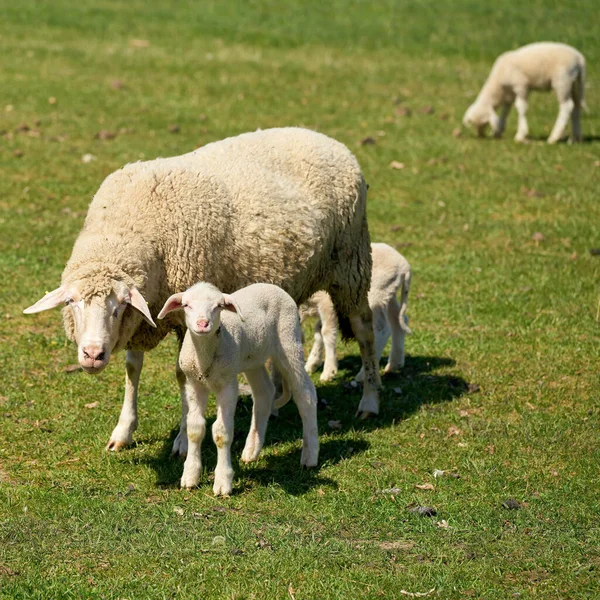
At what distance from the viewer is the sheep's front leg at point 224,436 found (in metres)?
6.73

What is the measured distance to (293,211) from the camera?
807cm

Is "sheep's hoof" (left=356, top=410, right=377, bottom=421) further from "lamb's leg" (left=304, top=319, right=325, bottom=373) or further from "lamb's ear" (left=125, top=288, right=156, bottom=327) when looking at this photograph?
"lamb's ear" (left=125, top=288, right=156, bottom=327)

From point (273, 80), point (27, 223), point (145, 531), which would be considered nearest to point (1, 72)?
point (273, 80)

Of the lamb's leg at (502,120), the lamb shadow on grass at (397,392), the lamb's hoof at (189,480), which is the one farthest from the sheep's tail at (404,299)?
the lamb's leg at (502,120)

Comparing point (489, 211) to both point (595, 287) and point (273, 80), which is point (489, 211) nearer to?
point (595, 287)

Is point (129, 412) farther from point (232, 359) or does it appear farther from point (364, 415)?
point (364, 415)

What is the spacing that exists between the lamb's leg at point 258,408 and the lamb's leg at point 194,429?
0.53 meters

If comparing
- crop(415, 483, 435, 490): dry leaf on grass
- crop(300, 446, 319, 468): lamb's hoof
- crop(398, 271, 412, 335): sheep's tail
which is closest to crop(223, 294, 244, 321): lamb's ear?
crop(300, 446, 319, 468): lamb's hoof

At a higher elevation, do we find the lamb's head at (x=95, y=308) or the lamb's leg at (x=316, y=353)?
the lamb's head at (x=95, y=308)

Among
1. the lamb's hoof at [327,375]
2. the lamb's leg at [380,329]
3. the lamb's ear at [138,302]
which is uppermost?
the lamb's ear at [138,302]

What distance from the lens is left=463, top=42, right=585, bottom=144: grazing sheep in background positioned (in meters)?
17.9

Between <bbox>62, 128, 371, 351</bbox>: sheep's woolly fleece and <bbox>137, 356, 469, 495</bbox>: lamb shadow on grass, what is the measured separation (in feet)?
2.81

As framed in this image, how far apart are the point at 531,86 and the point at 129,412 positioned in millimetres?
12703

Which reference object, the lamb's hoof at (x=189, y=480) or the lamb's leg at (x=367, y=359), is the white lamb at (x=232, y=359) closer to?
the lamb's hoof at (x=189, y=480)
